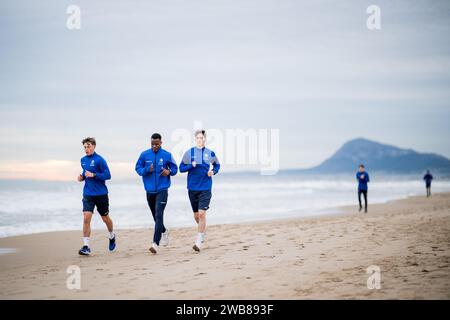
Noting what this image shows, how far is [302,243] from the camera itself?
8.82m

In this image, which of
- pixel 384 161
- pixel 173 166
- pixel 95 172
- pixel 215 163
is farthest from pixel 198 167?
pixel 384 161

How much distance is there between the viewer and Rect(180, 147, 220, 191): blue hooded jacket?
27.2 ft

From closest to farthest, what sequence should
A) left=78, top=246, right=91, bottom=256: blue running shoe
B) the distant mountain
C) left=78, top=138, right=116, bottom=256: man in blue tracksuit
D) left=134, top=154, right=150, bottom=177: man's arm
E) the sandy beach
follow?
the sandy beach < left=134, top=154, right=150, bottom=177: man's arm < left=78, top=138, right=116, bottom=256: man in blue tracksuit < left=78, top=246, right=91, bottom=256: blue running shoe < the distant mountain

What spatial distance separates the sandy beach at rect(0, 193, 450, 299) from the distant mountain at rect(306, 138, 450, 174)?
445 ft

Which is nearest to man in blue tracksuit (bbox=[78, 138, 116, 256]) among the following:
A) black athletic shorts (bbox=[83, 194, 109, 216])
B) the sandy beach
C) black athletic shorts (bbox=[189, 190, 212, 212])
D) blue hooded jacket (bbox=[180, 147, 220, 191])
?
black athletic shorts (bbox=[83, 194, 109, 216])

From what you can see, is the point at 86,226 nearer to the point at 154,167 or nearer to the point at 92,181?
the point at 92,181

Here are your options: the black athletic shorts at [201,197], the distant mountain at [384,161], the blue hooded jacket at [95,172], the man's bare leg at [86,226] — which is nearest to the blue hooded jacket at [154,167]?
the black athletic shorts at [201,197]

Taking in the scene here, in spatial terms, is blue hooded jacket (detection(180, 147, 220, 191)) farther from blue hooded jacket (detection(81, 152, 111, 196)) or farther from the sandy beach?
blue hooded jacket (detection(81, 152, 111, 196))

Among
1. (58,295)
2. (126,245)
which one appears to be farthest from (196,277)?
(126,245)

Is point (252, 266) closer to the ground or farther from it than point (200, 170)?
closer to the ground

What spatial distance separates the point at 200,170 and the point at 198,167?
0.23 feet

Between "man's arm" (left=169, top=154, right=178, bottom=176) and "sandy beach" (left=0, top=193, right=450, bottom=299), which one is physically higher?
"man's arm" (left=169, top=154, right=178, bottom=176)

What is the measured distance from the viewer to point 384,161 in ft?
570

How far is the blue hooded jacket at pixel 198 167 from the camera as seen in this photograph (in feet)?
27.2
